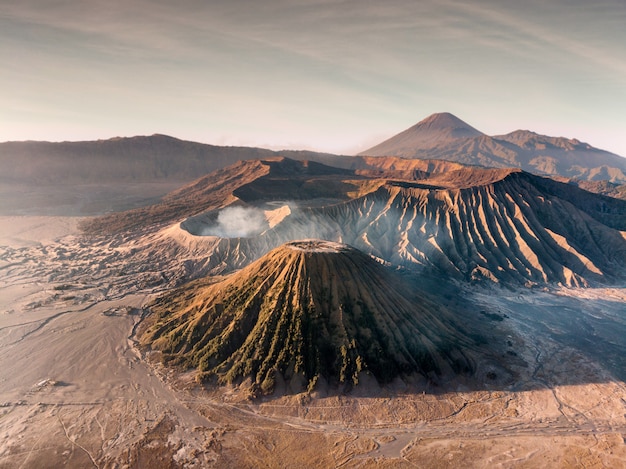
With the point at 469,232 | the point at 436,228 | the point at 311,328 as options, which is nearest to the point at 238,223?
the point at 436,228

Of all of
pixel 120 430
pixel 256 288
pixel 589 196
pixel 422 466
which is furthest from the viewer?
pixel 589 196

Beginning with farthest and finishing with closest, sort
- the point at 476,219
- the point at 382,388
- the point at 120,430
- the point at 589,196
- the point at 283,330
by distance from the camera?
the point at 589,196, the point at 476,219, the point at 283,330, the point at 382,388, the point at 120,430

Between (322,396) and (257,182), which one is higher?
(257,182)

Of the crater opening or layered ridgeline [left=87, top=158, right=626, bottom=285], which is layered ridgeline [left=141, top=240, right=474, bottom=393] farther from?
the crater opening

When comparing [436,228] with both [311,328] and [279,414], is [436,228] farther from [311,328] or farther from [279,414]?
[279,414]

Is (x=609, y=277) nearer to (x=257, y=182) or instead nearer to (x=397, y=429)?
(x=397, y=429)

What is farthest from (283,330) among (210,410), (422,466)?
(422,466)

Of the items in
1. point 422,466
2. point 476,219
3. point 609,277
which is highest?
point 476,219
